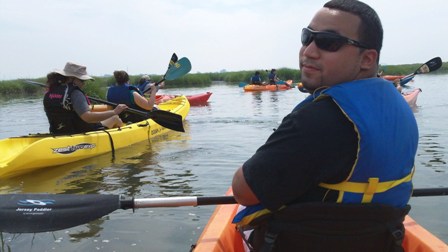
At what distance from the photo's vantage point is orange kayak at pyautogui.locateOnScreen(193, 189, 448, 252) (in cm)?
224

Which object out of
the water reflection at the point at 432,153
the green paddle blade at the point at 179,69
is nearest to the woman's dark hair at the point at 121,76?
the green paddle blade at the point at 179,69

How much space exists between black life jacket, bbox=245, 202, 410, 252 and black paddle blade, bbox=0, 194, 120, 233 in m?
1.21

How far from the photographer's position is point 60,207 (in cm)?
244

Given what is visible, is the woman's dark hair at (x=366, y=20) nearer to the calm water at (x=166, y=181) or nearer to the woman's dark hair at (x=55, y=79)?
the calm water at (x=166, y=181)

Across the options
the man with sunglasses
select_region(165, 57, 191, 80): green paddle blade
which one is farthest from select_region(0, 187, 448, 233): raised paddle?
select_region(165, 57, 191, 80): green paddle blade

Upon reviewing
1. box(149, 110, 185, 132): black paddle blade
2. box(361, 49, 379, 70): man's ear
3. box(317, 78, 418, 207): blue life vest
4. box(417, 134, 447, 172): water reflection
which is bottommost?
box(417, 134, 447, 172): water reflection

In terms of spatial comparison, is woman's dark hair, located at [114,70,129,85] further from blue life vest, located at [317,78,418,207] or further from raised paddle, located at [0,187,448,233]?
blue life vest, located at [317,78,418,207]

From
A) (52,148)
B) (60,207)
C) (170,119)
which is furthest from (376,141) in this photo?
(170,119)

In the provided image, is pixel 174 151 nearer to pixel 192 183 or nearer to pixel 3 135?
pixel 192 183

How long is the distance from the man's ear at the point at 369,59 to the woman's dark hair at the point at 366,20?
0.06ft

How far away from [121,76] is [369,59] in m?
7.35

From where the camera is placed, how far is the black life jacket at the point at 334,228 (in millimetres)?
1533

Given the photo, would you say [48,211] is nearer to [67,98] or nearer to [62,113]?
[67,98]

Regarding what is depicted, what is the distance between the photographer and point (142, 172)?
20.0ft
